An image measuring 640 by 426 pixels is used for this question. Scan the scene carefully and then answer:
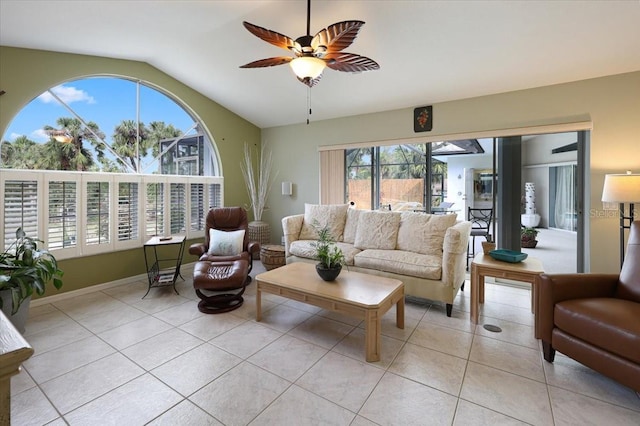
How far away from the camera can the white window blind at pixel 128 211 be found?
Answer: 13.0ft

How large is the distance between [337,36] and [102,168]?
356 centimetres

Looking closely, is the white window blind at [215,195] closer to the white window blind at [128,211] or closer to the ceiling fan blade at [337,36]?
the white window blind at [128,211]

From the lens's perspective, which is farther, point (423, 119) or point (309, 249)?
point (423, 119)

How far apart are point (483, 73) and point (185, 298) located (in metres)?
4.39

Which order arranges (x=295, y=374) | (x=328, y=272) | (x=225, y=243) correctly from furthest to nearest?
(x=225, y=243) → (x=328, y=272) → (x=295, y=374)

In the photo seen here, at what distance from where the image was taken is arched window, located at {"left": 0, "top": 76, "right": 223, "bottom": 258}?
327 centimetres

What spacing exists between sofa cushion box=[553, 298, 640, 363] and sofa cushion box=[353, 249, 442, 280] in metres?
1.10

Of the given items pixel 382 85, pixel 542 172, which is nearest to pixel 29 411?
pixel 382 85

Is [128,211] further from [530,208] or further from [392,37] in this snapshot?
[530,208]

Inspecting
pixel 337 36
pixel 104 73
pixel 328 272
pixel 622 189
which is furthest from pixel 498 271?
pixel 104 73

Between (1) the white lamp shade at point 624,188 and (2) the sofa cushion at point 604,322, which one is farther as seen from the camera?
(1) the white lamp shade at point 624,188

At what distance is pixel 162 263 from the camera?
447cm

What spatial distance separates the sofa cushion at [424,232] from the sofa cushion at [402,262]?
0.12 metres

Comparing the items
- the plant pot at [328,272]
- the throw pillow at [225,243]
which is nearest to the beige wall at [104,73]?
the throw pillow at [225,243]
